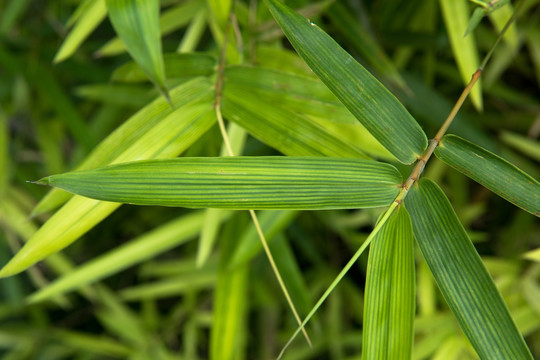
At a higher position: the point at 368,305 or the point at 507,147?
the point at 507,147

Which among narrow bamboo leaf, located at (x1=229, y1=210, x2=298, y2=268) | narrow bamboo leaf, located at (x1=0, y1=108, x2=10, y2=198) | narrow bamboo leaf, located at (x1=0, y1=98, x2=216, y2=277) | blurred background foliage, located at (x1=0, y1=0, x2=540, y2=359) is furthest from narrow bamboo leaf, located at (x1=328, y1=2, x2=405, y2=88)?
narrow bamboo leaf, located at (x1=0, y1=108, x2=10, y2=198)

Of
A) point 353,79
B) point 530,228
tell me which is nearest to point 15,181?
point 353,79

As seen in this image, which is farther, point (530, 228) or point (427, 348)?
point (530, 228)

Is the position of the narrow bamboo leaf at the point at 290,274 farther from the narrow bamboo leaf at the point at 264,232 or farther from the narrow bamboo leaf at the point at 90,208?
the narrow bamboo leaf at the point at 90,208

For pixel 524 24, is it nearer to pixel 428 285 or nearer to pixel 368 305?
pixel 428 285

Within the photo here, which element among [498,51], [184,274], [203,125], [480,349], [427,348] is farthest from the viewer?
[184,274]

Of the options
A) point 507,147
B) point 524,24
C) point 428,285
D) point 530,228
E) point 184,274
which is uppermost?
point 524,24

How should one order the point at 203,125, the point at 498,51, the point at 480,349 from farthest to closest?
the point at 498,51 < the point at 203,125 < the point at 480,349

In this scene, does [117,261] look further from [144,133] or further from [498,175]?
[498,175]

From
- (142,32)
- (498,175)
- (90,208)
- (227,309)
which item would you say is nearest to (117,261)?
(227,309)
